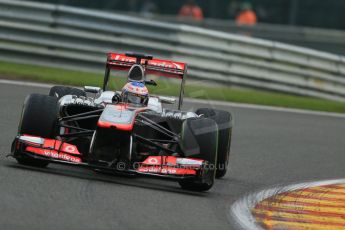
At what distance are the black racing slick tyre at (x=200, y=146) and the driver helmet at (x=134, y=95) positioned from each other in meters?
0.86

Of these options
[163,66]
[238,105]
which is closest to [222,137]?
[163,66]

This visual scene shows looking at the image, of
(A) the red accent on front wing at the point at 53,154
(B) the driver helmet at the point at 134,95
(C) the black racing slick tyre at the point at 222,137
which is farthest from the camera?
(C) the black racing slick tyre at the point at 222,137

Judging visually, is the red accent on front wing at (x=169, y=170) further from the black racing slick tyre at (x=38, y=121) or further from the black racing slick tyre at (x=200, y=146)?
the black racing slick tyre at (x=38, y=121)

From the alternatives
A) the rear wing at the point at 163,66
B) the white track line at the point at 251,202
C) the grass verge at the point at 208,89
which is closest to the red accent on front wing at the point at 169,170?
the white track line at the point at 251,202

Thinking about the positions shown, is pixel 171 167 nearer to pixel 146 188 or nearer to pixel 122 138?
pixel 146 188

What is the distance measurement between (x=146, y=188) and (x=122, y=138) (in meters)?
0.50

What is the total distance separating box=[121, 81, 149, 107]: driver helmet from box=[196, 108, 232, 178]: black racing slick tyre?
783 millimetres

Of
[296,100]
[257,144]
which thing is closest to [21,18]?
[296,100]

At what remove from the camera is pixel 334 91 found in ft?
62.3

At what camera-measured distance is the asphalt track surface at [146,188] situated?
7.29 meters

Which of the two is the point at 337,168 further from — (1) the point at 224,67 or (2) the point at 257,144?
(1) the point at 224,67

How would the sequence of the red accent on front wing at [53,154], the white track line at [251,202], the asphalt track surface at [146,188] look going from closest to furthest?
the asphalt track surface at [146,188]
the white track line at [251,202]
the red accent on front wing at [53,154]

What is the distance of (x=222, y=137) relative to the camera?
1003 centimetres

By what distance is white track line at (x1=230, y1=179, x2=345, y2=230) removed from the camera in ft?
26.0
